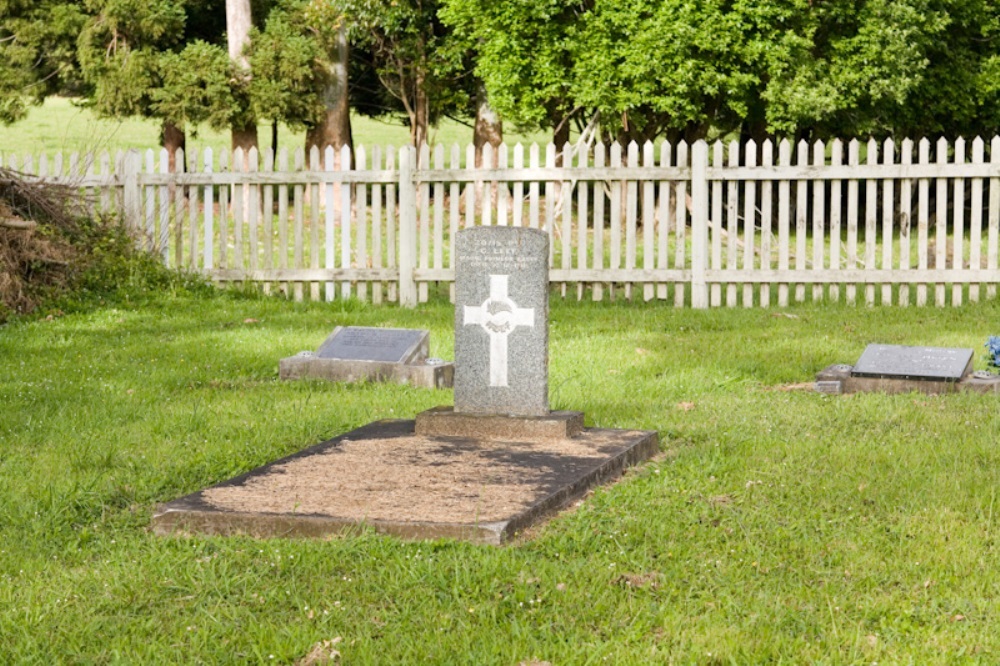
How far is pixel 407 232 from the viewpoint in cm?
1555

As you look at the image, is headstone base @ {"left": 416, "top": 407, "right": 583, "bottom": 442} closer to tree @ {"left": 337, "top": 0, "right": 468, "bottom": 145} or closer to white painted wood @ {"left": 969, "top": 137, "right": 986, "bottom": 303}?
white painted wood @ {"left": 969, "top": 137, "right": 986, "bottom": 303}

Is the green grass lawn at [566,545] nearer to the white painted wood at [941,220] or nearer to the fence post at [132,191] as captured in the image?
the white painted wood at [941,220]

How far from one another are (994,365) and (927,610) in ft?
18.2

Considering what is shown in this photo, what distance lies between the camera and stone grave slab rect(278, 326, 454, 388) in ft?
33.9

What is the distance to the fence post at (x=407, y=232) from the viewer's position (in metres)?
15.4

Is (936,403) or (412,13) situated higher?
(412,13)

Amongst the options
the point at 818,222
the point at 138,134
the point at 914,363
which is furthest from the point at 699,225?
the point at 138,134

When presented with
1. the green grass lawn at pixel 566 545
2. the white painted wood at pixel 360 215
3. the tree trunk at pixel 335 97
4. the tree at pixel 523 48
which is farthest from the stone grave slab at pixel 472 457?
the tree trunk at pixel 335 97

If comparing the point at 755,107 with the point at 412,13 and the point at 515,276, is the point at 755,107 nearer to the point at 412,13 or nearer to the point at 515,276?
the point at 412,13

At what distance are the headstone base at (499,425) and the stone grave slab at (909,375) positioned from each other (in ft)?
8.42

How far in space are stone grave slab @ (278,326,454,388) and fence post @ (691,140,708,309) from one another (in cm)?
505

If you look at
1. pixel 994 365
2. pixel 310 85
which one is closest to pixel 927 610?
pixel 994 365

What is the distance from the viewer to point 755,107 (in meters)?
27.6

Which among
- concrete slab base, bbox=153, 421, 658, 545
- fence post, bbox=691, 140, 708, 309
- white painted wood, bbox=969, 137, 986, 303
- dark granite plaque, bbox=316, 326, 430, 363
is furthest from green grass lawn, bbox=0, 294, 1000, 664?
white painted wood, bbox=969, 137, 986, 303
